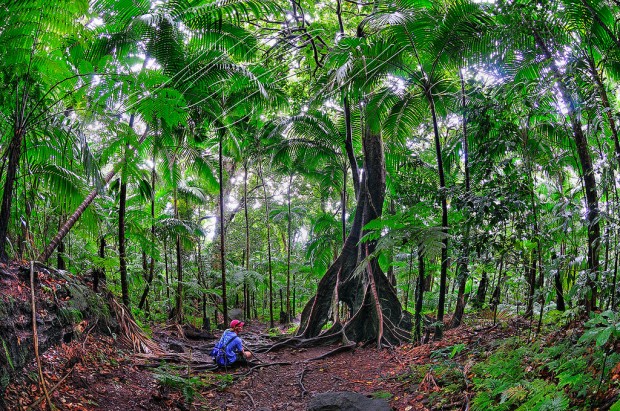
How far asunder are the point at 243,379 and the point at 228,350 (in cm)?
71

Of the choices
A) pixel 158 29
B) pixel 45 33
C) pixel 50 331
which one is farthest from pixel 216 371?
pixel 158 29

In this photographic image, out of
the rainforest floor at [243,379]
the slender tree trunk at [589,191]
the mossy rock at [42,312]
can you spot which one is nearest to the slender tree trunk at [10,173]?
the mossy rock at [42,312]

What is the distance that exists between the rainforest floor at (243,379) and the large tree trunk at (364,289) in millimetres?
850

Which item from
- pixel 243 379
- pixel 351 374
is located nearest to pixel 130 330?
pixel 243 379

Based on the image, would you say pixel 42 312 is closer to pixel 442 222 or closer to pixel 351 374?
pixel 351 374

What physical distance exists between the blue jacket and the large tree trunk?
95.4 inches

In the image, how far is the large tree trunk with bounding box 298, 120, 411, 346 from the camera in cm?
857

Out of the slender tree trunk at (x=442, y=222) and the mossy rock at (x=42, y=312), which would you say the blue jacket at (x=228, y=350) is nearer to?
the mossy rock at (x=42, y=312)

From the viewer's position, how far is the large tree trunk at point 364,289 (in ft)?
28.1

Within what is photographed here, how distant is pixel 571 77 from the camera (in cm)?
360

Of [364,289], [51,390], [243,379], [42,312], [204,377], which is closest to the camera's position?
[51,390]

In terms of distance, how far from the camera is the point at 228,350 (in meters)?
7.21

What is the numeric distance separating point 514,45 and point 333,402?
5.09 m

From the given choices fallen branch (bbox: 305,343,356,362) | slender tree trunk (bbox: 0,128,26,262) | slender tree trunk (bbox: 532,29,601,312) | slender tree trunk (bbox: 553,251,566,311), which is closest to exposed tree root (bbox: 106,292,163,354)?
slender tree trunk (bbox: 0,128,26,262)
